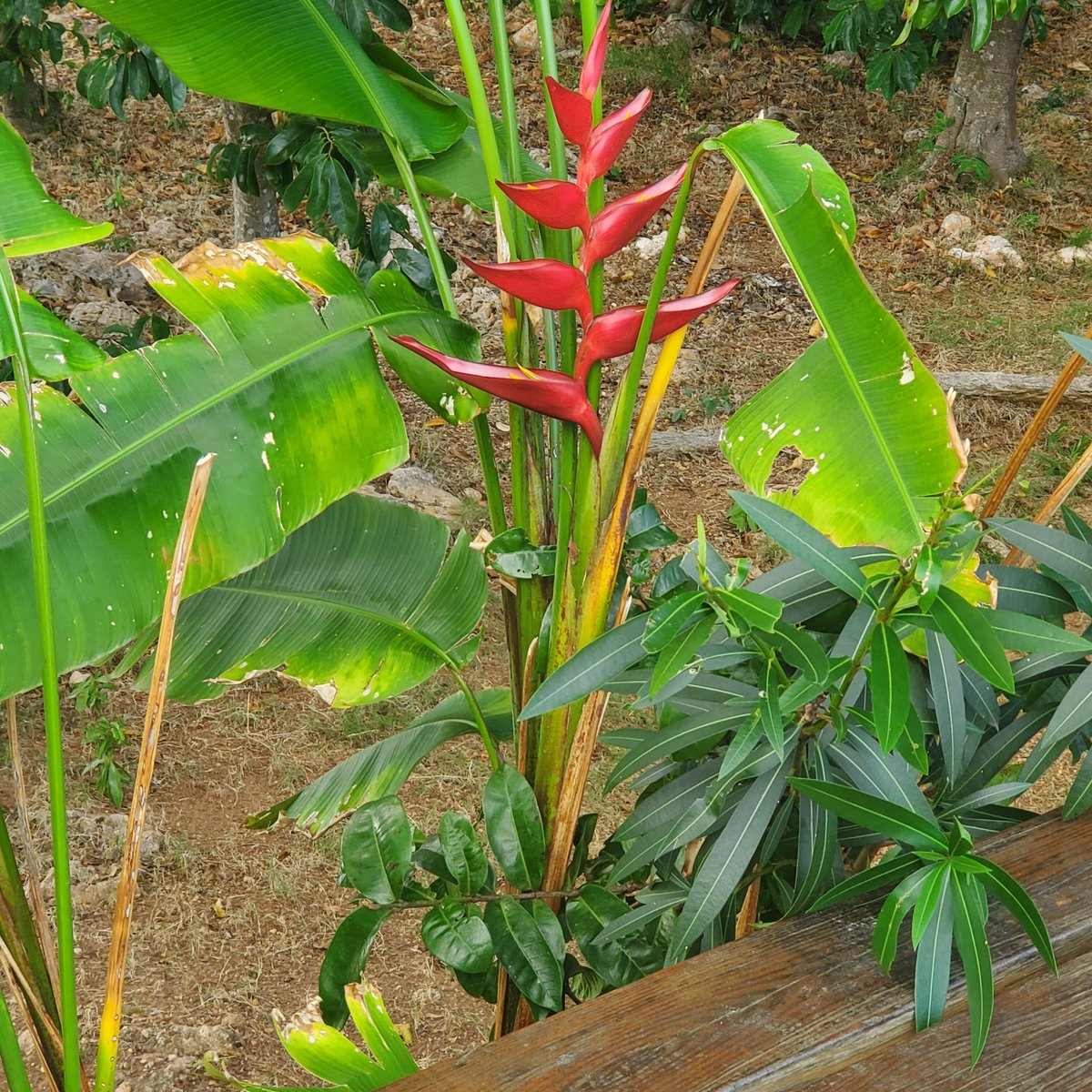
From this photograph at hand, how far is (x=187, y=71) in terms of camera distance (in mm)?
1339

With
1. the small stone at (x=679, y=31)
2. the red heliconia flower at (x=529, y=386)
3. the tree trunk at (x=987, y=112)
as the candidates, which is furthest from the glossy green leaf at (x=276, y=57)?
the small stone at (x=679, y=31)

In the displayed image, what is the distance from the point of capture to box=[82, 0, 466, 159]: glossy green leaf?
1.32 m

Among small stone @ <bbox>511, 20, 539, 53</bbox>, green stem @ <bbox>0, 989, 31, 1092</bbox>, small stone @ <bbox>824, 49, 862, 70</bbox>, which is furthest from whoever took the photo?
small stone @ <bbox>824, 49, 862, 70</bbox>

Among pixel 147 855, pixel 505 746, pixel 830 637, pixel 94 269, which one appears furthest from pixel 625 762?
pixel 94 269

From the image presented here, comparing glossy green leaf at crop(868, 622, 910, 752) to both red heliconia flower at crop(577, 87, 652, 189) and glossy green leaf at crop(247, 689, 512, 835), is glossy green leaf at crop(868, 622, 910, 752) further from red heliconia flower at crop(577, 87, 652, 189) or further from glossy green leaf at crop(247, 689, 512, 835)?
glossy green leaf at crop(247, 689, 512, 835)

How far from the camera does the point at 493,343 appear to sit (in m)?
4.04

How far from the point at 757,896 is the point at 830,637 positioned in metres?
0.30

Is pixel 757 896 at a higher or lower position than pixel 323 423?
lower

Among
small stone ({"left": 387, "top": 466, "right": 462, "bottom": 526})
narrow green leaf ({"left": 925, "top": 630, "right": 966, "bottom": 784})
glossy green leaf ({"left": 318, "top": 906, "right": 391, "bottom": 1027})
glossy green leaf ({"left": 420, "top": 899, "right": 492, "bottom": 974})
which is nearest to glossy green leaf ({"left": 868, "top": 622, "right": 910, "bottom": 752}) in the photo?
narrow green leaf ({"left": 925, "top": 630, "right": 966, "bottom": 784})

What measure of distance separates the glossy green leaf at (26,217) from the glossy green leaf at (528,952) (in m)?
0.72

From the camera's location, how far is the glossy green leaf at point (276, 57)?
1.32m

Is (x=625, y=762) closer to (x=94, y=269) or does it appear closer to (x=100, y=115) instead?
(x=94, y=269)

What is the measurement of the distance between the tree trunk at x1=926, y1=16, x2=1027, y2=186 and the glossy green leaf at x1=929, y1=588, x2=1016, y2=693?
453cm

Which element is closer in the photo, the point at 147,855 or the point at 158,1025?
the point at 158,1025
